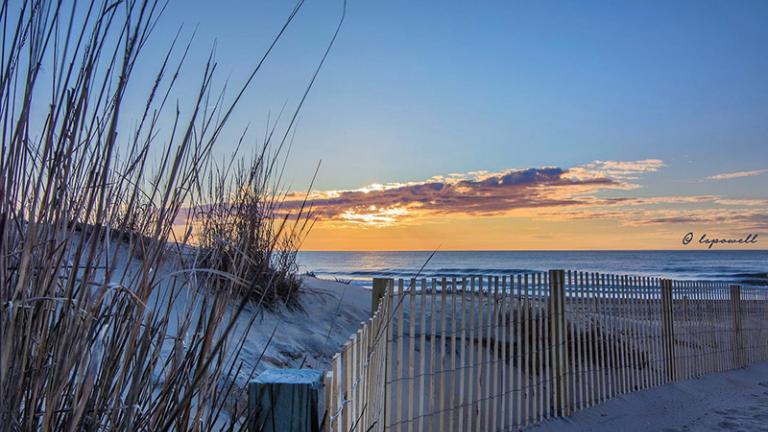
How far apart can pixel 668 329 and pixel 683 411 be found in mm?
1456

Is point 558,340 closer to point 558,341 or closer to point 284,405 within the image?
point 558,341

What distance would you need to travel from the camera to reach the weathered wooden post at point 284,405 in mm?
1449

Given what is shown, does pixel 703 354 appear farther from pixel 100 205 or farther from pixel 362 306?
pixel 100 205

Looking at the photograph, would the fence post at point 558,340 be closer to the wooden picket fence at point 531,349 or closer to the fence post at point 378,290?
the wooden picket fence at point 531,349

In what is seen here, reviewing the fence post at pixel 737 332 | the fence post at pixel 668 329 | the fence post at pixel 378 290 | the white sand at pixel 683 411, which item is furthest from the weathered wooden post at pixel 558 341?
the fence post at pixel 737 332

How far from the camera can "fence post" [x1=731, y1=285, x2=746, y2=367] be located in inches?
330

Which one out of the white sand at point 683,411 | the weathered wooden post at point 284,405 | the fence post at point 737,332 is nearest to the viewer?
the weathered wooden post at point 284,405

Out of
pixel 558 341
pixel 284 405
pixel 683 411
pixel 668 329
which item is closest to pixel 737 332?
pixel 668 329

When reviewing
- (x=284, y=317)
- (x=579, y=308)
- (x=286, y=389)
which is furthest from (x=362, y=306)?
(x=286, y=389)

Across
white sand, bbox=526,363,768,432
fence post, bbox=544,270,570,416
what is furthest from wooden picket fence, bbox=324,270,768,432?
white sand, bbox=526,363,768,432

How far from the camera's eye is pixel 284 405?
1456mm

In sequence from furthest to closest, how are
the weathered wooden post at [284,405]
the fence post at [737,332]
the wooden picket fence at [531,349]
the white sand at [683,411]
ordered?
1. the fence post at [737,332]
2. the white sand at [683,411]
3. the wooden picket fence at [531,349]
4. the weathered wooden post at [284,405]

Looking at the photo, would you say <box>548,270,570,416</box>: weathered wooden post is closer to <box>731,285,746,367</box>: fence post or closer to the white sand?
the white sand

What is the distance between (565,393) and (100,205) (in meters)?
5.11
